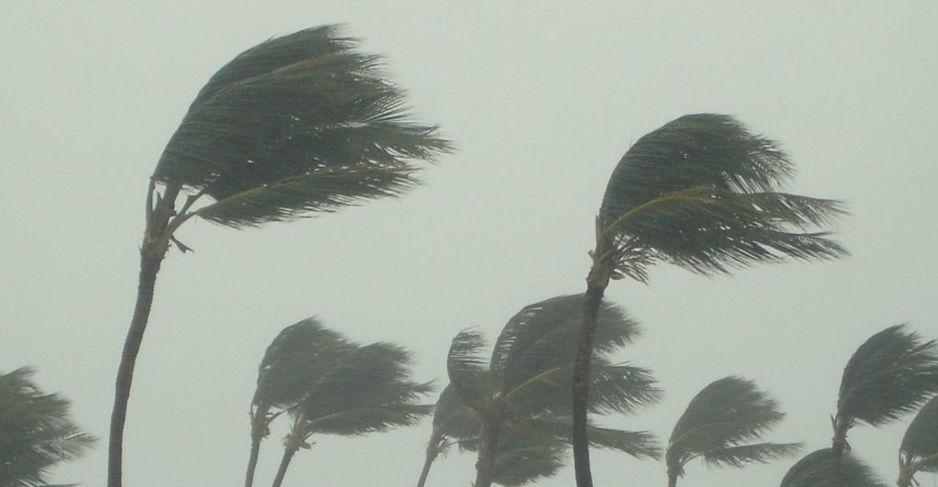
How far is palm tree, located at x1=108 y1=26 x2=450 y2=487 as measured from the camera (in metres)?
12.6

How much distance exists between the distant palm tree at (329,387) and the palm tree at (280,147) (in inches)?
550

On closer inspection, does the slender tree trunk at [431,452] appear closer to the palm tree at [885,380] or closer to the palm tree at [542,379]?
the palm tree at [542,379]

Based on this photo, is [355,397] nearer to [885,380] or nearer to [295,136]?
[885,380]

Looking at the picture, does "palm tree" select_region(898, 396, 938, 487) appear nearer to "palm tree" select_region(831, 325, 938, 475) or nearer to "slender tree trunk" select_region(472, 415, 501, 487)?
"palm tree" select_region(831, 325, 938, 475)

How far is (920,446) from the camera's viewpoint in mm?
25219

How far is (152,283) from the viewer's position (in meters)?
13.3

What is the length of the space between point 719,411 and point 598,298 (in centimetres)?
1853

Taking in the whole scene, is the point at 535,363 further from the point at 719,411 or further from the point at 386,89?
the point at 719,411

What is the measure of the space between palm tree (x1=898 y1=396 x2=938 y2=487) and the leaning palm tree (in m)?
10.5

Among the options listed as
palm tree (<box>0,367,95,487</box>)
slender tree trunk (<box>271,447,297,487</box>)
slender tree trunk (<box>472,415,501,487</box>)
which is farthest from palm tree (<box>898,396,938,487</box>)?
palm tree (<box>0,367,95,487</box>)

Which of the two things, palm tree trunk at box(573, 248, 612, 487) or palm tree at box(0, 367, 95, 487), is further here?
palm tree at box(0, 367, 95, 487)

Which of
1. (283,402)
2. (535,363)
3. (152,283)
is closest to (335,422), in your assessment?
(283,402)

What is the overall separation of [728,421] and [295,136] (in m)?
20.2

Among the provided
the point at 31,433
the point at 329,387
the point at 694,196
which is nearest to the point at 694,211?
the point at 694,196
